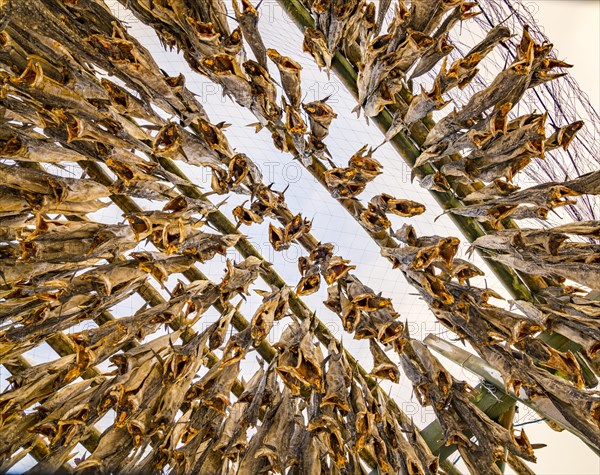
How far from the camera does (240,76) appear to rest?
1060 mm

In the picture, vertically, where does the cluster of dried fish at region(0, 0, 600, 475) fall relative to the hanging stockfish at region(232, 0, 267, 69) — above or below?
below

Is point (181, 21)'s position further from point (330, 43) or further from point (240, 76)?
point (330, 43)

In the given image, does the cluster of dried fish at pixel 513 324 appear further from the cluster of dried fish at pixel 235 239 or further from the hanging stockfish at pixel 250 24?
the hanging stockfish at pixel 250 24

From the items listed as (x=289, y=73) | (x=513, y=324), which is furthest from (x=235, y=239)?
(x=513, y=324)

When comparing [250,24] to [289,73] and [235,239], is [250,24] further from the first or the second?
[235,239]

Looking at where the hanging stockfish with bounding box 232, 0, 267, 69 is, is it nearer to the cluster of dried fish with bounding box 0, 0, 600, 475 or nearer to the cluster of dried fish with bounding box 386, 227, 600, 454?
the cluster of dried fish with bounding box 0, 0, 600, 475

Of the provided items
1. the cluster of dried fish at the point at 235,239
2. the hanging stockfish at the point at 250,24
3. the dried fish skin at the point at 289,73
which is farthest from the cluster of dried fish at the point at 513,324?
the hanging stockfish at the point at 250,24

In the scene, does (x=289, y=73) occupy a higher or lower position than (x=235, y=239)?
higher

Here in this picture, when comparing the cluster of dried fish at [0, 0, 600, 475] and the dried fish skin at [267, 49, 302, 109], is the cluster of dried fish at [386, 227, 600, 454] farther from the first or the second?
the dried fish skin at [267, 49, 302, 109]

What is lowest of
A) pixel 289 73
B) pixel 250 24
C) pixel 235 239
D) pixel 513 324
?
pixel 513 324

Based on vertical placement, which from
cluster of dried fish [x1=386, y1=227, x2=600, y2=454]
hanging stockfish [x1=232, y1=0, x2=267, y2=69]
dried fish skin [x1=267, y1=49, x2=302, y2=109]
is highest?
hanging stockfish [x1=232, y1=0, x2=267, y2=69]

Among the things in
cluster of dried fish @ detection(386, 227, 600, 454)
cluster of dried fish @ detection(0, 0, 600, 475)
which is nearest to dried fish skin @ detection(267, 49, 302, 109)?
cluster of dried fish @ detection(0, 0, 600, 475)

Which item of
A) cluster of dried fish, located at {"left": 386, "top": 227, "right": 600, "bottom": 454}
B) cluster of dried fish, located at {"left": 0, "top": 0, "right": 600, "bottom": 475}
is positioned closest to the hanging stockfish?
cluster of dried fish, located at {"left": 0, "top": 0, "right": 600, "bottom": 475}

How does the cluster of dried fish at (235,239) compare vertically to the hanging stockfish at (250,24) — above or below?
below
